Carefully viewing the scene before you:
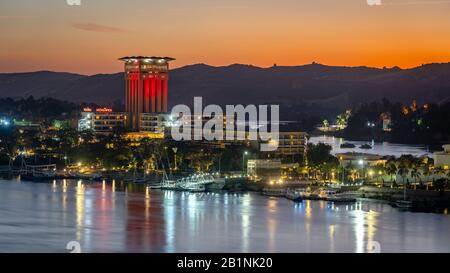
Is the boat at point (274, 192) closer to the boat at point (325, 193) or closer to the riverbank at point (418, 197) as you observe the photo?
the boat at point (325, 193)

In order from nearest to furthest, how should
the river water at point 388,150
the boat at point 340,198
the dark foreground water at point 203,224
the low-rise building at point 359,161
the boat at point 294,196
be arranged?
the dark foreground water at point 203,224 → the boat at point 340,198 → the boat at point 294,196 → the low-rise building at point 359,161 → the river water at point 388,150

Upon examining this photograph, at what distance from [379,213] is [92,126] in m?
12.3

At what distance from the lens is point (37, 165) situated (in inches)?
571

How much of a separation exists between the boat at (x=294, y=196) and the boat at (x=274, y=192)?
0.12 meters

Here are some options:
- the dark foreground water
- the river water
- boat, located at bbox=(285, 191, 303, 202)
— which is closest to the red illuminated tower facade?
the river water

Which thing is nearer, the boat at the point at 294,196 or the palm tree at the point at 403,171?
the boat at the point at 294,196

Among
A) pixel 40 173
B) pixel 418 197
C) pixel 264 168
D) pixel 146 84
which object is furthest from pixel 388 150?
pixel 418 197

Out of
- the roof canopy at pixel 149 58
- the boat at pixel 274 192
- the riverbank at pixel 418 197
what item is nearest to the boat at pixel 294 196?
the boat at pixel 274 192

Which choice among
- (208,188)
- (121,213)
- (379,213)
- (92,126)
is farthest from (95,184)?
(92,126)

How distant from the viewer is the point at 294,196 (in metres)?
10.3

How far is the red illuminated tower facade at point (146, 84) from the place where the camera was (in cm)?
2138

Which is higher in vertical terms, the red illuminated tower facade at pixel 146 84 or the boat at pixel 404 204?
the red illuminated tower facade at pixel 146 84

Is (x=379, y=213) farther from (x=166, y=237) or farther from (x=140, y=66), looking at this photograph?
(x=140, y=66)

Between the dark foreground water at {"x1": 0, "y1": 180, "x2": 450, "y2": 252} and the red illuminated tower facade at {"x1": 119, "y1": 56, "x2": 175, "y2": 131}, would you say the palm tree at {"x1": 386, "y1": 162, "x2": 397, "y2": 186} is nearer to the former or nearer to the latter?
the dark foreground water at {"x1": 0, "y1": 180, "x2": 450, "y2": 252}
